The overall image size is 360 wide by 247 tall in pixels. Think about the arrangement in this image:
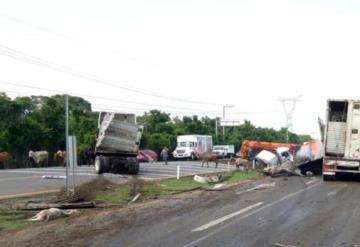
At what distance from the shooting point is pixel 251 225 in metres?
12.5

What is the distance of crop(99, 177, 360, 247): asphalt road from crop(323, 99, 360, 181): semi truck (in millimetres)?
9062

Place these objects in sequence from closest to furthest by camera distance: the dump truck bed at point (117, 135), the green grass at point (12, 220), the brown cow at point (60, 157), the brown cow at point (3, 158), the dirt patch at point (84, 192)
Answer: the green grass at point (12, 220)
the dirt patch at point (84, 192)
the dump truck bed at point (117, 135)
the brown cow at point (3, 158)
the brown cow at point (60, 157)

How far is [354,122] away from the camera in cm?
2761

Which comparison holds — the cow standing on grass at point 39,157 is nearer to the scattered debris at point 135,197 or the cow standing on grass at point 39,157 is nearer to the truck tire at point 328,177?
the truck tire at point 328,177

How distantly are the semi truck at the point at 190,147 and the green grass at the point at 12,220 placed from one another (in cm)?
5584

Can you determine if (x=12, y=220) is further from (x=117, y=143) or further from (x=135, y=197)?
(x=117, y=143)

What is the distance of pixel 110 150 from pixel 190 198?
15.2 metres

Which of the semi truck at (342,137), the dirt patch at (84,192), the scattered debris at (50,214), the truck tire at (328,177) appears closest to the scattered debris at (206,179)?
the truck tire at (328,177)

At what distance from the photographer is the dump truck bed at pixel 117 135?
33.5 m

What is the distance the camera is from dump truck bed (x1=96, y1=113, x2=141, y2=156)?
110ft

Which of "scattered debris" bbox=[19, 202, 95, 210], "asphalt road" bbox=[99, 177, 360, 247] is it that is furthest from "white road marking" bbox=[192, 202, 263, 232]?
"scattered debris" bbox=[19, 202, 95, 210]

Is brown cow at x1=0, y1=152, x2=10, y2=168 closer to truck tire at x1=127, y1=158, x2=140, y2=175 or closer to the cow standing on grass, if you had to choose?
the cow standing on grass

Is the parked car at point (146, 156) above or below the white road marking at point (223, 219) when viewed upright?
below

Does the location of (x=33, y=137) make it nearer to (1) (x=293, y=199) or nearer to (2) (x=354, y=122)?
(2) (x=354, y=122)
